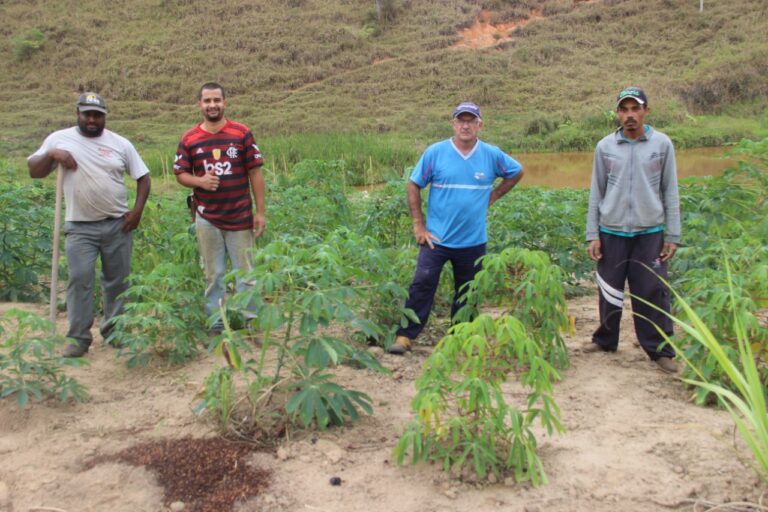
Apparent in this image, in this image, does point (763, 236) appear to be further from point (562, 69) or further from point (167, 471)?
point (562, 69)

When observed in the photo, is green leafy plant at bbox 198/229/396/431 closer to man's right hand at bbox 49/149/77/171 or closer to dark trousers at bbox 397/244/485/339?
dark trousers at bbox 397/244/485/339

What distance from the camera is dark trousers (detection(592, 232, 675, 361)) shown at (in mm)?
3715

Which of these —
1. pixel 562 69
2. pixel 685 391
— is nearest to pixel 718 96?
pixel 562 69

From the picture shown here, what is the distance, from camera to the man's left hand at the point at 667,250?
12.2 feet

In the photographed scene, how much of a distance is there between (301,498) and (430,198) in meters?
1.97

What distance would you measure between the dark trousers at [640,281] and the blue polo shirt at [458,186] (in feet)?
2.29

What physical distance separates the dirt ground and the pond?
934 centimetres

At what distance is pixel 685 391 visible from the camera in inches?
136

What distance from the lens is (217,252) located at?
13.6 ft

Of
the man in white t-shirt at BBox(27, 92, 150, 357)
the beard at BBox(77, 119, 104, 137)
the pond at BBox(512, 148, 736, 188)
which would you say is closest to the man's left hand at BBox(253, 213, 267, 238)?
the man in white t-shirt at BBox(27, 92, 150, 357)

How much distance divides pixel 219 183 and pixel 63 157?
0.84m

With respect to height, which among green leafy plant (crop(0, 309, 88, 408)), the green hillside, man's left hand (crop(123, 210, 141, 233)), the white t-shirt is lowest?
green leafy plant (crop(0, 309, 88, 408))

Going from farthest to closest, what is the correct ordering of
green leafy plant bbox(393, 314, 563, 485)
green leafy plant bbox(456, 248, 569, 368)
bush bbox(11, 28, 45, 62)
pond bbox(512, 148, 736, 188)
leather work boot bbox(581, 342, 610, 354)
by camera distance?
bush bbox(11, 28, 45, 62) < pond bbox(512, 148, 736, 188) < leather work boot bbox(581, 342, 610, 354) < green leafy plant bbox(456, 248, 569, 368) < green leafy plant bbox(393, 314, 563, 485)

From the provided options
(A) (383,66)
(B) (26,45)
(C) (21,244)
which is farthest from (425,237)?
(B) (26,45)
